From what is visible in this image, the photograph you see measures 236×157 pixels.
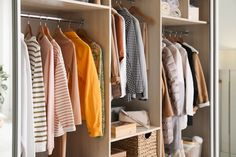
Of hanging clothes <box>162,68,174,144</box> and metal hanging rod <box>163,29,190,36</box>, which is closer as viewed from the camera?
hanging clothes <box>162,68,174,144</box>

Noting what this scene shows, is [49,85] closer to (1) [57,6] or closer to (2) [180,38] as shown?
(1) [57,6]

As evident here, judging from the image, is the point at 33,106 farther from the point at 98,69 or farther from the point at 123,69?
the point at 123,69

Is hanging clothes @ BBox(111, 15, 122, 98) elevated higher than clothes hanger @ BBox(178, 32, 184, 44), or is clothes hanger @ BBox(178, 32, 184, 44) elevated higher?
clothes hanger @ BBox(178, 32, 184, 44)

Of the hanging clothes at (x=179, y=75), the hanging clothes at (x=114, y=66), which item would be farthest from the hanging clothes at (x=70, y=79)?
the hanging clothes at (x=179, y=75)

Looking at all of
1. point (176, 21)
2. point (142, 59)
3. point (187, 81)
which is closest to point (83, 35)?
point (142, 59)

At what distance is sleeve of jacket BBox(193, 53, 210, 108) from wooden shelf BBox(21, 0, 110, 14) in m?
→ 1.29

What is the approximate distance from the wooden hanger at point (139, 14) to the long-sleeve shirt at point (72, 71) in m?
0.82

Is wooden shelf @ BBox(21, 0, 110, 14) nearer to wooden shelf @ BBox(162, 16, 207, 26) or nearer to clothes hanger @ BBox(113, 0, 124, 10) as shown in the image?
clothes hanger @ BBox(113, 0, 124, 10)

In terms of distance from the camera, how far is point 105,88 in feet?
8.09

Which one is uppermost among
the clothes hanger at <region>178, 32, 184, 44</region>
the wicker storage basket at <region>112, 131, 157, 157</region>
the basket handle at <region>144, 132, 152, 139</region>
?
the clothes hanger at <region>178, 32, 184, 44</region>

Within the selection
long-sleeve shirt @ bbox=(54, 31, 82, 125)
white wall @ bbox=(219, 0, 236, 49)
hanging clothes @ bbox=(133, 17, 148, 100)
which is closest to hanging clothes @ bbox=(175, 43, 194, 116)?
hanging clothes @ bbox=(133, 17, 148, 100)

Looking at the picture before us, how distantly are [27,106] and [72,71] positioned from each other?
45cm

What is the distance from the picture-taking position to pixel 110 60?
8.02ft

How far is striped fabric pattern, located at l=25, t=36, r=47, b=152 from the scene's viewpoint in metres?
2.07
